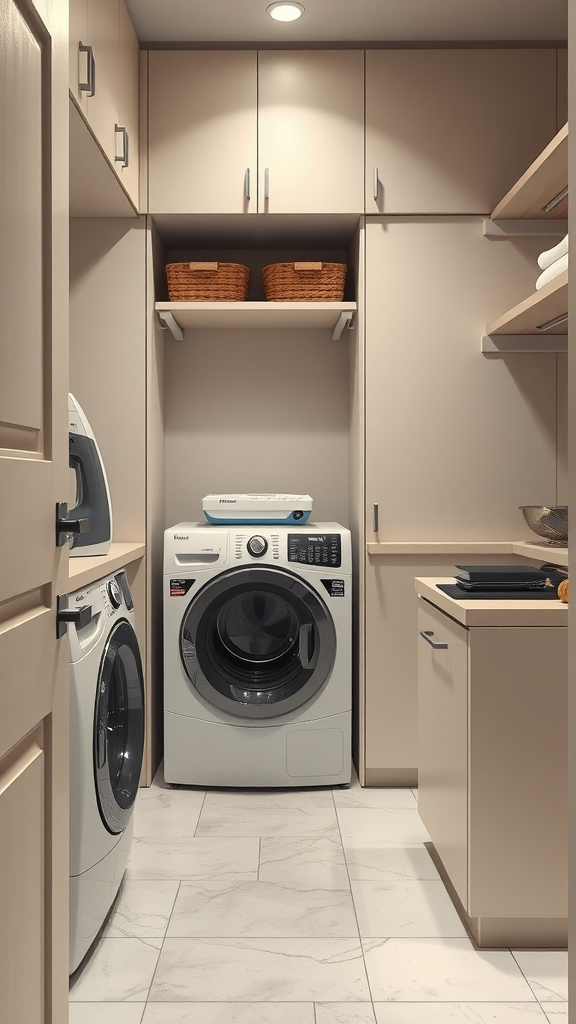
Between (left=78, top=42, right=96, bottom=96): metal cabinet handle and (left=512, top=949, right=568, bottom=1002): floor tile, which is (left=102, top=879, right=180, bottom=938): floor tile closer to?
(left=512, top=949, right=568, bottom=1002): floor tile

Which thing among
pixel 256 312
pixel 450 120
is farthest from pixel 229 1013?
pixel 450 120

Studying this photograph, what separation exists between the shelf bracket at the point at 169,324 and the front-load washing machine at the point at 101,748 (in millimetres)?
1138

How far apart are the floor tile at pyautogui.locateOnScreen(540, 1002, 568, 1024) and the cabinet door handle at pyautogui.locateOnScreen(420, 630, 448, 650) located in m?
0.76

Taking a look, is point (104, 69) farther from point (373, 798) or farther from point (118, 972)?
point (373, 798)

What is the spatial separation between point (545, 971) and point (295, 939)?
0.56 m

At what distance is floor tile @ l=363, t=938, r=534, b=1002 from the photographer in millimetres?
1713

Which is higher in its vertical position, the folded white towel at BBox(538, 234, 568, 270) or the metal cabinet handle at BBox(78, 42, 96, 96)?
the metal cabinet handle at BBox(78, 42, 96, 96)

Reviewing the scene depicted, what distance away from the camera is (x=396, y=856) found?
238cm

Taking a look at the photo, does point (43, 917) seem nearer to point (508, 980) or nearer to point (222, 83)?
point (508, 980)

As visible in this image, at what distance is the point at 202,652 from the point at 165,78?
1.98 m

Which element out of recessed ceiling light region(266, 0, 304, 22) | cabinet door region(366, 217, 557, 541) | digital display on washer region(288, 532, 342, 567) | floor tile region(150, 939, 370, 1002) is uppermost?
recessed ceiling light region(266, 0, 304, 22)

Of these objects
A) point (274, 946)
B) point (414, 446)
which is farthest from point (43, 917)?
point (414, 446)

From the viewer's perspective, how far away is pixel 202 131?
284 centimetres

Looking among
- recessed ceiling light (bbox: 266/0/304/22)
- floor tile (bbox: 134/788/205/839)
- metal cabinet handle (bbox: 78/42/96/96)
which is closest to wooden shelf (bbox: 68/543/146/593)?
floor tile (bbox: 134/788/205/839)
